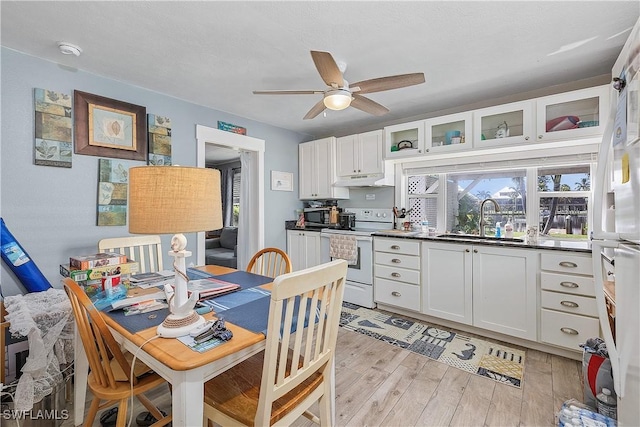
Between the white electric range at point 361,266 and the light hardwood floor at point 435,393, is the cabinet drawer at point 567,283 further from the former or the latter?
the white electric range at point 361,266

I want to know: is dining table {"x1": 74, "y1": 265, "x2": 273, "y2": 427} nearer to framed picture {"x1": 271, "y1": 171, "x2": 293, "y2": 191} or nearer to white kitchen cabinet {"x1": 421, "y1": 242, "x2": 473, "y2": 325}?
white kitchen cabinet {"x1": 421, "y1": 242, "x2": 473, "y2": 325}

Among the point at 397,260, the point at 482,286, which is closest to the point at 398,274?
the point at 397,260

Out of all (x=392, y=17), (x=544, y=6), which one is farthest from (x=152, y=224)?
(x=544, y=6)

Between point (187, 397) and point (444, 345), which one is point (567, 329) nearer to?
point (444, 345)

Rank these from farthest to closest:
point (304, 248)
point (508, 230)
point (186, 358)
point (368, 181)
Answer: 1. point (304, 248)
2. point (368, 181)
3. point (508, 230)
4. point (186, 358)

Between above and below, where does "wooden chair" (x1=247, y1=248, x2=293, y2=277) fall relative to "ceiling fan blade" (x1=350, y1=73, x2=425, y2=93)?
below

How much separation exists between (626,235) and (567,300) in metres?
1.70

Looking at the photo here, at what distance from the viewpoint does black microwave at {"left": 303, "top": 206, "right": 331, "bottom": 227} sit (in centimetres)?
414

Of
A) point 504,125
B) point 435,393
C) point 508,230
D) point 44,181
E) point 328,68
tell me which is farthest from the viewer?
point 508,230

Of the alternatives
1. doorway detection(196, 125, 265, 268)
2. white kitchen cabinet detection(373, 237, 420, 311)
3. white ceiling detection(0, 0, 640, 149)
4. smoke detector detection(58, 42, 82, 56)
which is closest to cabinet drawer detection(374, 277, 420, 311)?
white kitchen cabinet detection(373, 237, 420, 311)

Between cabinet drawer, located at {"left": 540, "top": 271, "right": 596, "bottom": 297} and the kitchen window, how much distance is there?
68 cm

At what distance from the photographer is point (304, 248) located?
159 inches

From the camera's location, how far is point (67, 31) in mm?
1834

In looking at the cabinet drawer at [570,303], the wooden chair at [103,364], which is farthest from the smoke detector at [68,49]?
the cabinet drawer at [570,303]
